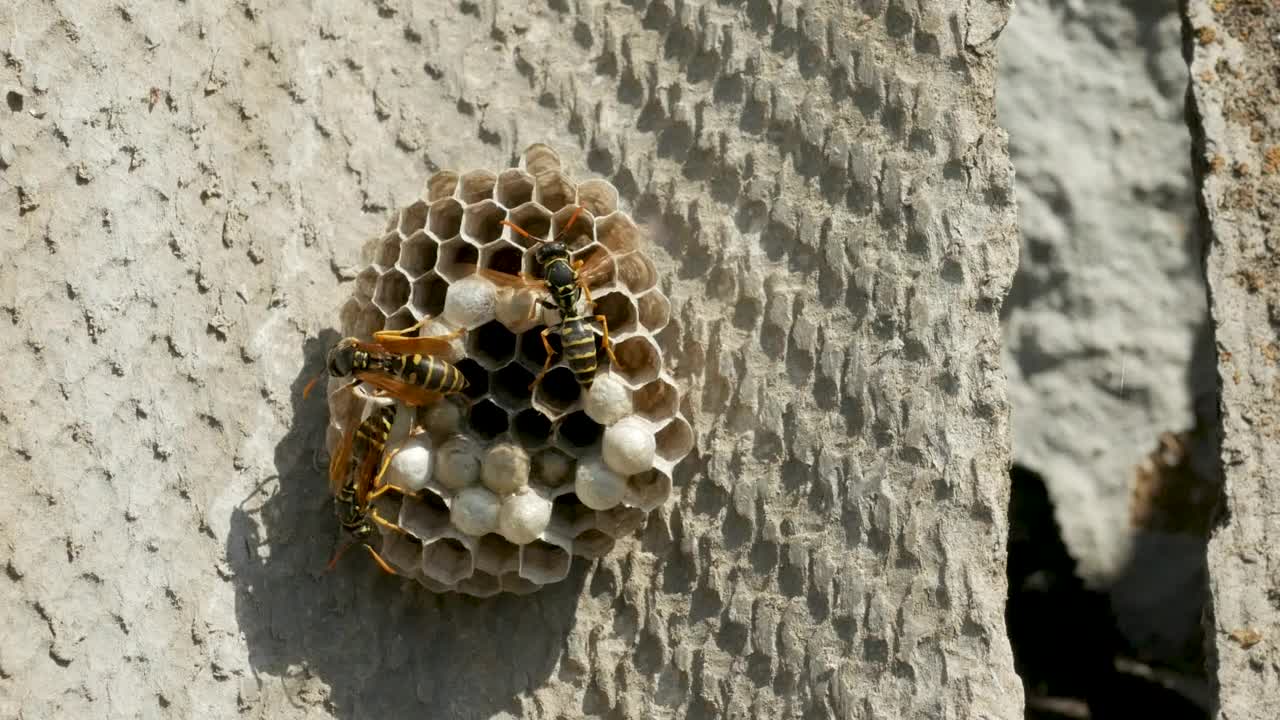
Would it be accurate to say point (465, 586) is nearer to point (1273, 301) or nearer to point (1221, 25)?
point (1273, 301)

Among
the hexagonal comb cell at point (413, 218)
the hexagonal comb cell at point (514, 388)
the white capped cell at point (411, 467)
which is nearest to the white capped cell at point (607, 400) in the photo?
the hexagonal comb cell at point (514, 388)

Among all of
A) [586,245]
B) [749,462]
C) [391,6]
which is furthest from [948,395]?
[391,6]

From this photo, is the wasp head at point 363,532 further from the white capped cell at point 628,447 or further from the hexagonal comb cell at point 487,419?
the white capped cell at point 628,447

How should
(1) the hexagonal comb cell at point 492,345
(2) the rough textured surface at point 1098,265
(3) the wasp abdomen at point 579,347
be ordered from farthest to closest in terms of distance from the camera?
1. (2) the rough textured surface at point 1098,265
2. (1) the hexagonal comb cell at point 492,345
3. (3) the wasp abdomen at point 579,347

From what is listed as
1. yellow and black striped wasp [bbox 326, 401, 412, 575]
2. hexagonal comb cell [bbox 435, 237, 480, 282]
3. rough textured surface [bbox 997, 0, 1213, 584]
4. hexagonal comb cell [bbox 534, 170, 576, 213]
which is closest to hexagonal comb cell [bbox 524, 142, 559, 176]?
hexagonal comb cell [bbox 534, 170, 576, 213]

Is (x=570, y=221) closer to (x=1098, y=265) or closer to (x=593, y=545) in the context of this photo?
(x=593, y=545)

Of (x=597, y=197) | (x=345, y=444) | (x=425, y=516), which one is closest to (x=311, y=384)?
(x=345, y=444)

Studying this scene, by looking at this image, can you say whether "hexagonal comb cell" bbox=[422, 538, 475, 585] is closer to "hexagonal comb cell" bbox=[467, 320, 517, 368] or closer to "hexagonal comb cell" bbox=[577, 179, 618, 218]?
"hexagonal comb cell" bbox=[467, 320, 517, 368]
